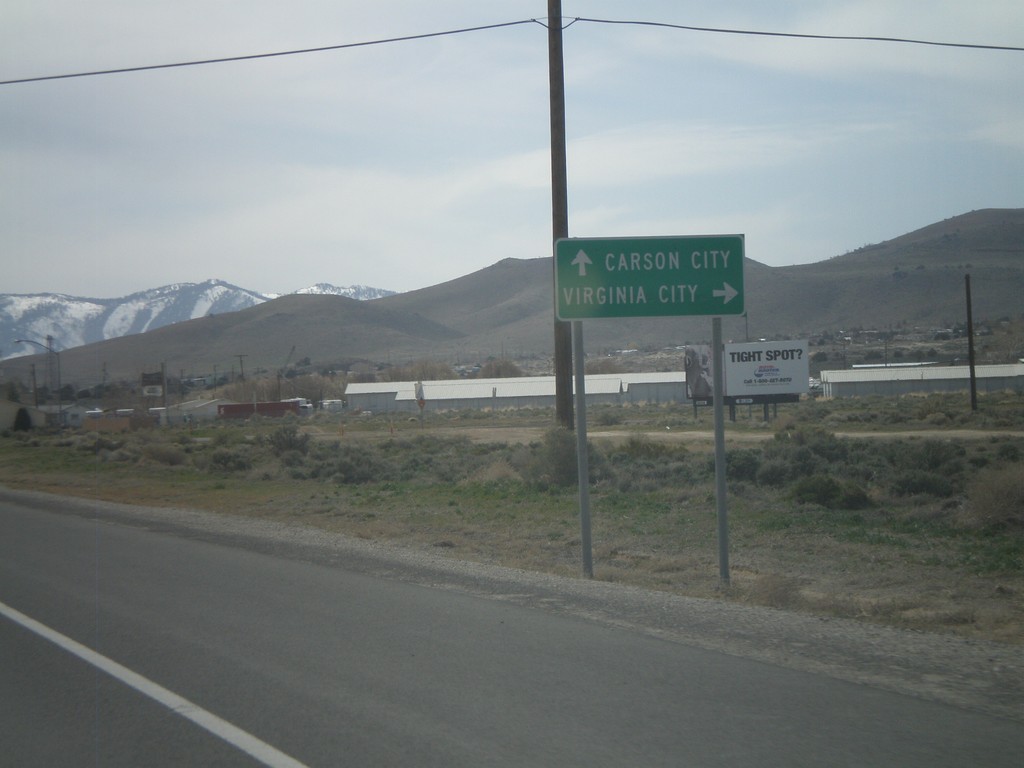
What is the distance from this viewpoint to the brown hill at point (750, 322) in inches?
5463

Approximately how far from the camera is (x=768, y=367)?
6353 cm

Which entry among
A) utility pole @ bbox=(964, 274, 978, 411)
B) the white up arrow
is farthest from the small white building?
the white up arrow

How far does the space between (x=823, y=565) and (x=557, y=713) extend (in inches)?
324

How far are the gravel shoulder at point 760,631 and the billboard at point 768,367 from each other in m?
52.5

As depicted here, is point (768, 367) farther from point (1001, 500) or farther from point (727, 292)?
point (727, 292)

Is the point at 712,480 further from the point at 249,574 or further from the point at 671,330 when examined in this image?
the point at 671,330

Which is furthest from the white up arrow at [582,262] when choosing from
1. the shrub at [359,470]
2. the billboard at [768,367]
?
the billboard at [768,367]

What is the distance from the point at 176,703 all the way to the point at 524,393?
89816 millimetres

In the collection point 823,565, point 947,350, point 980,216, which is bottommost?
point 823,565

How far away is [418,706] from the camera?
632 centimetres

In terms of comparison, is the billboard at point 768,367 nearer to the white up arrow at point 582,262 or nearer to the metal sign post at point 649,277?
the metal sign post at point 649,277

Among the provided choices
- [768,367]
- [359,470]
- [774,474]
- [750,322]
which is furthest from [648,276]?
[750,322]

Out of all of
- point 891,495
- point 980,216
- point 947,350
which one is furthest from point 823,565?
point 980,216

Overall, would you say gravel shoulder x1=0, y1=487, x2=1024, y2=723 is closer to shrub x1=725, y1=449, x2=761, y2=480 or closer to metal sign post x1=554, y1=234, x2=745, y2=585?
metal sign post x1=554, y1=234, x2=745, y2=585
